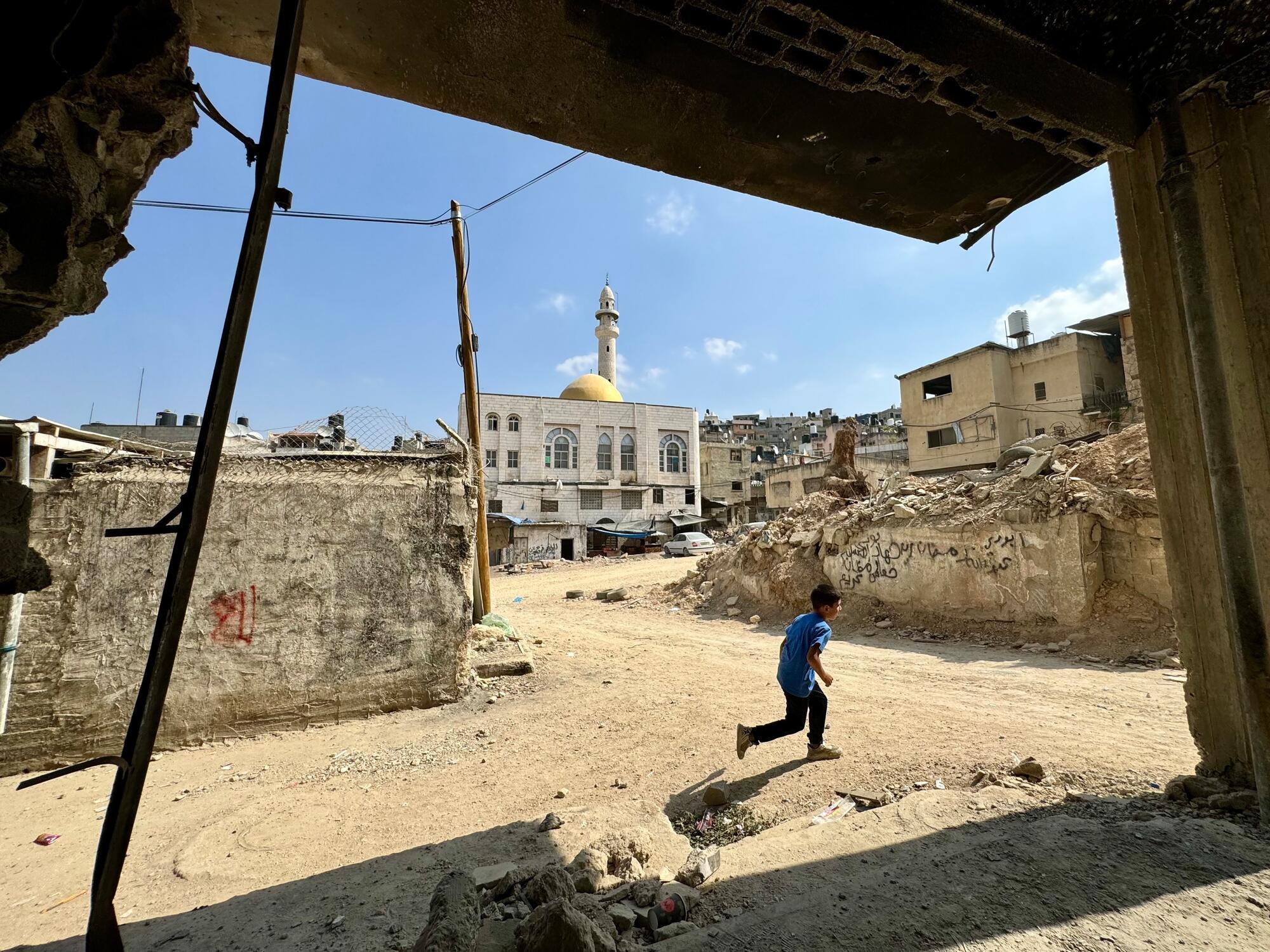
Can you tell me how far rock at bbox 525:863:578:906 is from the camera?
2572mm

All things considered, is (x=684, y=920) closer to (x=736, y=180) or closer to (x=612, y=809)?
(x=612, y=809)

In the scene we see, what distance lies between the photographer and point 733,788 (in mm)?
4172

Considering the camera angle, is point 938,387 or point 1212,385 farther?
point 938,387

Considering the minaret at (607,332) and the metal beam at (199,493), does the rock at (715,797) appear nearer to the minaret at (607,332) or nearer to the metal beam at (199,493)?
the metal beam at (199,493)

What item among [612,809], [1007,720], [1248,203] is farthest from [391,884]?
[1248,203]

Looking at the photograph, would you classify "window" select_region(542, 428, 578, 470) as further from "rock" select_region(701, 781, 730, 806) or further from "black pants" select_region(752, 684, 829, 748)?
"rock" select_region(701, 781, 730, 806)

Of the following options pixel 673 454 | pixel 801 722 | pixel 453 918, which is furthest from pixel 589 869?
pixel 673 454

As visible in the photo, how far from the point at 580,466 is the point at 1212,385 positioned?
3874cm

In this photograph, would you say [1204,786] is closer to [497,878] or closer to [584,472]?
→ [497,878]

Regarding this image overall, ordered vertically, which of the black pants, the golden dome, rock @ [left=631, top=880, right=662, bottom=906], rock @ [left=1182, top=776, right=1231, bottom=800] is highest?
the golden dome

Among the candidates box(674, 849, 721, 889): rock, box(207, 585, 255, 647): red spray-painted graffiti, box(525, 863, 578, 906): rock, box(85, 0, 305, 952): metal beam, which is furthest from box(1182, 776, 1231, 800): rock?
box(207, 585, 255, 647): red spray-painted graffiti

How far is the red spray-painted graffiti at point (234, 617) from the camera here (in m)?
5.43

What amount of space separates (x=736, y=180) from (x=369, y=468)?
189 inches

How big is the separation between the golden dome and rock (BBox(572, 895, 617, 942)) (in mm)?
41095
